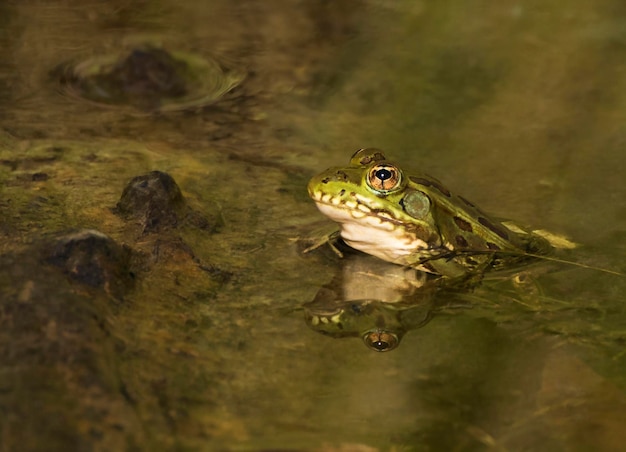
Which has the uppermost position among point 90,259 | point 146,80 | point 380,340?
point 146,80

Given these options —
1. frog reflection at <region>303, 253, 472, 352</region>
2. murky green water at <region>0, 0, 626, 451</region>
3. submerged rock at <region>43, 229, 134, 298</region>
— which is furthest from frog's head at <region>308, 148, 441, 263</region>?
submerged rock at <region>43, 229, 134, 298</region>

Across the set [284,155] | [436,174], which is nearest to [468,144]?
[436,174]

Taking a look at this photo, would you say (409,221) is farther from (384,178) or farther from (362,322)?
(362,322)

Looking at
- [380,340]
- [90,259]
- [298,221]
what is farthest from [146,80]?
[380,340]

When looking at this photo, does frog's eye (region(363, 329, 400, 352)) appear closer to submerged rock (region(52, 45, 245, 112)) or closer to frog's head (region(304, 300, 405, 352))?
frog's head (region(304, 300, 405, 352))

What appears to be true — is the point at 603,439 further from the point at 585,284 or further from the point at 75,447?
the point at 75,447

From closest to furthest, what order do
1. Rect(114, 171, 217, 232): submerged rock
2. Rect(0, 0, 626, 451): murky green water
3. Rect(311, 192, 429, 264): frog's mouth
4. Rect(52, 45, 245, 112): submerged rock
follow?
Rect(0, 0, 626, 451): murky green water, Rect(311, 192, 429, 264): frog's mouth, Rect(114, 171, 217, 232): submerged rock, Rect(52, 45, 245, 112): submerged rock

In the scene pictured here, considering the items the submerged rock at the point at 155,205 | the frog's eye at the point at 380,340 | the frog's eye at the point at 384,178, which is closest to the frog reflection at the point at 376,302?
the frog's eye at the point at 380,340
